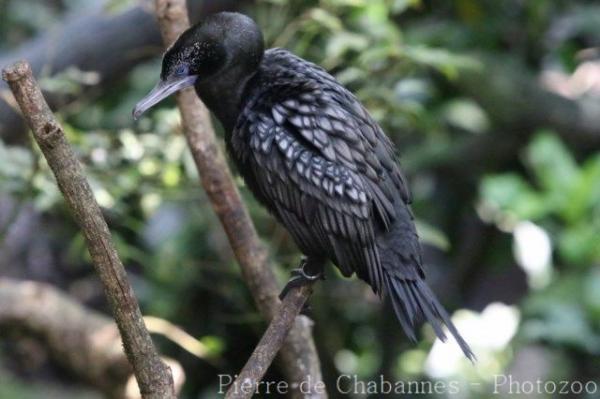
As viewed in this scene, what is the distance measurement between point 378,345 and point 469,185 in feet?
3.18

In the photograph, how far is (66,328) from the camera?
3756mm

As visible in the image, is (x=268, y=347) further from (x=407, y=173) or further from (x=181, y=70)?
(x=407, y=173)

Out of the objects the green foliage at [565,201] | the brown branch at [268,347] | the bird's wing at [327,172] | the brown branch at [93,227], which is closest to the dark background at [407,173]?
the green foliage at [565,201]

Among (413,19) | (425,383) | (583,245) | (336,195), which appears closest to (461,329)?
(425,383)

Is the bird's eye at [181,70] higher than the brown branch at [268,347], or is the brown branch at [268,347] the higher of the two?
the bird's eye at [181,70]

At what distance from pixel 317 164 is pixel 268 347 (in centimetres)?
47

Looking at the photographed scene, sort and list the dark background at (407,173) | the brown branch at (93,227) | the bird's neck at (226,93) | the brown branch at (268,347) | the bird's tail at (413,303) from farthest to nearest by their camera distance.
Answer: the dark background at (407,173)
the bird's neck at (226,93)
the bird's tail at (413,303)
the brown branch at (268,347)
the brown branch at (93,227)

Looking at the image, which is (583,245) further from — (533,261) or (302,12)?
(302,12)

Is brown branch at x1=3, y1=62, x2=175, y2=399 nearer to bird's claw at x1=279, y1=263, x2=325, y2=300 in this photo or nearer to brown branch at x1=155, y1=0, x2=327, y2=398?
bird's claw at x1=279, y1=263, x2=325, y2=300

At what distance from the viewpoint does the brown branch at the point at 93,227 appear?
188cm

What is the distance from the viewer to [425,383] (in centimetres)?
434

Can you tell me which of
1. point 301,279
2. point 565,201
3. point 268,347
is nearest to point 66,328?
point 301,279

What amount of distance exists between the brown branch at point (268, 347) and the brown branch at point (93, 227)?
170 mm

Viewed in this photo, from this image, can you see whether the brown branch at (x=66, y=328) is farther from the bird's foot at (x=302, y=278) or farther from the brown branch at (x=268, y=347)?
the brown branch at (x=268, y=347)
